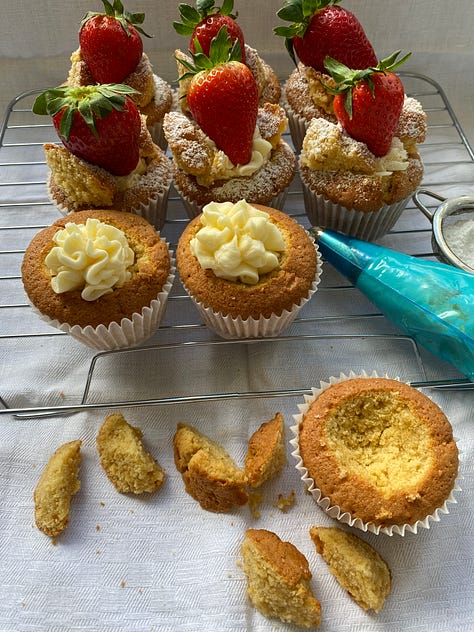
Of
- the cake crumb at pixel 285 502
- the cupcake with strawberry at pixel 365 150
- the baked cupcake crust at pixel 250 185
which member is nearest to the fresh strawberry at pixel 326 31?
the cupcake with strawberry at pixel 365 150

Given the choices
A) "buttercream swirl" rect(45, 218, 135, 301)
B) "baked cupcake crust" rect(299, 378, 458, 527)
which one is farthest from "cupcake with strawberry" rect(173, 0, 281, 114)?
"baked cupcake crust" rect(299, 378, 458, 527)

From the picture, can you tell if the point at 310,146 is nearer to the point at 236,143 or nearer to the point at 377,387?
the point at 236,143

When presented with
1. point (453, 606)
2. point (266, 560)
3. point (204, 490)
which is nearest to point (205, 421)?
point (204, 490)

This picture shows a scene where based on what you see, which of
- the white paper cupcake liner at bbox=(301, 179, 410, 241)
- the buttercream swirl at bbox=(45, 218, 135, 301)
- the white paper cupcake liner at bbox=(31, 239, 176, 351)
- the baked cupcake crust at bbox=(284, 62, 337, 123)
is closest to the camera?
the buttercream swirl at bbox=(45, 218, 135, 301)

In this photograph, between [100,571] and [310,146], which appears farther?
[310,146]

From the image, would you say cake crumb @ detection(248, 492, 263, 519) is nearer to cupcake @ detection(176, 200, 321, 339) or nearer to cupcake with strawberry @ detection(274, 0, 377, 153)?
cupcake @ detection(176, 200, 321, 339)

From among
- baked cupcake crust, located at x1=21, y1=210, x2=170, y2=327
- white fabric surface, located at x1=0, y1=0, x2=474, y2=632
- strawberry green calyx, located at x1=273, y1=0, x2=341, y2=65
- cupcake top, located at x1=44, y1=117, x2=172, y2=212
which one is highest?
strawberry green calyx, located at x1=273, y1=0, x2=341, y2=65
